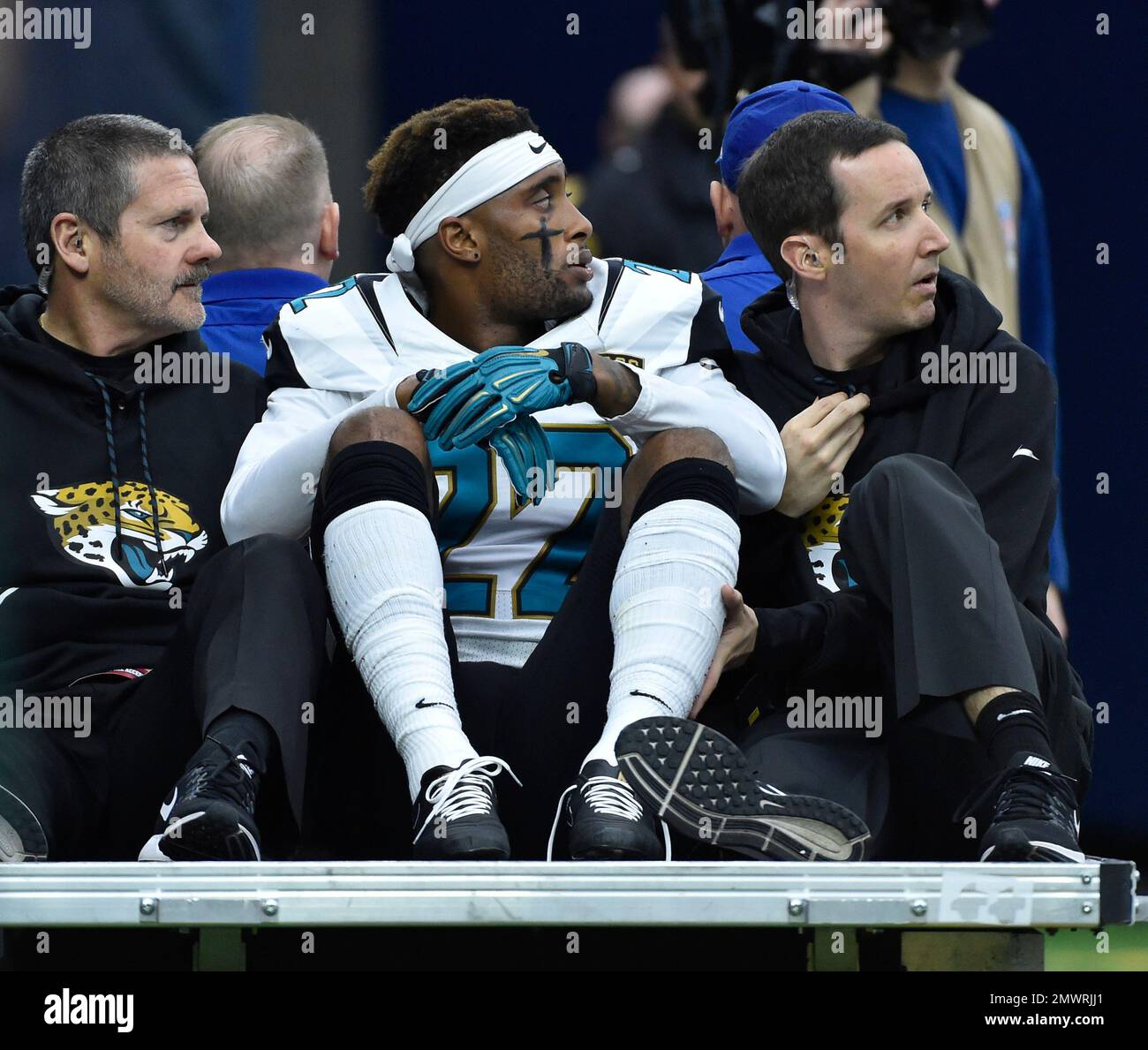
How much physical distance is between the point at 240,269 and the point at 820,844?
1.89 meters

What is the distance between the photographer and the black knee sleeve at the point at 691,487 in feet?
8.96

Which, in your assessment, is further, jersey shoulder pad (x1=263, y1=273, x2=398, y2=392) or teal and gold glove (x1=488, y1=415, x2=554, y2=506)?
jersey shoulder pad (x1=263, y1=273, x2=398, y2=392)

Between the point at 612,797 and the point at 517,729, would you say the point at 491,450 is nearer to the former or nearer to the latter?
the point at 517,729

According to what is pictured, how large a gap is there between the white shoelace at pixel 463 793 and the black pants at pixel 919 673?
416mm

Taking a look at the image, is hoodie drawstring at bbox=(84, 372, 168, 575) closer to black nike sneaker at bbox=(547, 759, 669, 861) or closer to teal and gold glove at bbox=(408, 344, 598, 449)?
teal and gold glove at bbox=(408, 344, 598, 449)

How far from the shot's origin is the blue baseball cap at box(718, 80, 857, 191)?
380cm

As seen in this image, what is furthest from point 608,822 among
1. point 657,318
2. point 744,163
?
point 744,163

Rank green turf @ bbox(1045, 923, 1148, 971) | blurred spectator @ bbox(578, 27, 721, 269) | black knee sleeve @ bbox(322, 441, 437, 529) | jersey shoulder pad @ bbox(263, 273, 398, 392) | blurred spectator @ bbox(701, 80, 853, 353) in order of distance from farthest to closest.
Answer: green turf @ bbox(1045, 923, 1148, 971) < blurred spectator @ bbox(578, 27, 721, 269) < blurred spectator @ bbox(701, 80, 853, 353) < jersey shoulder pad @ bbox(263, 273, 398, 392) < black knee sleeve @ bbox(322, 441, 437, 529)

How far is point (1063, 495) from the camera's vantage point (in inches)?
222

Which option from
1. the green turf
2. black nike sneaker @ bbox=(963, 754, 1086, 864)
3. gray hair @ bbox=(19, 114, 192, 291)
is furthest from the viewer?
the green turf

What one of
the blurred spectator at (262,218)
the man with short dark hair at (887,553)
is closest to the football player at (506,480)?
the man with short dark hair at (887,553)

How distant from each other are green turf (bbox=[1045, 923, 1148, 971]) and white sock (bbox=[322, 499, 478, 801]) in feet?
10.7

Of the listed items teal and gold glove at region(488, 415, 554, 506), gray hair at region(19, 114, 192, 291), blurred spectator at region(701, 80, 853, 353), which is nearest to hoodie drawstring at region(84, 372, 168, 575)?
gray hair at region(19, 114, 192, 291)
